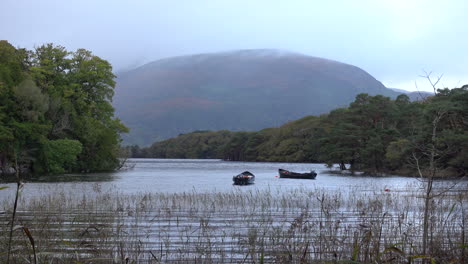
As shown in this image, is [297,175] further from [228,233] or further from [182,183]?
[228,233]

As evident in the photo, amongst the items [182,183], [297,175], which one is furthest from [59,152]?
[297,175]

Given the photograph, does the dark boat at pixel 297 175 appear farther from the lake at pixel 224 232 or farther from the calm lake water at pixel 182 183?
the lake at pixel 224 232

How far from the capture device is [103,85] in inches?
2685

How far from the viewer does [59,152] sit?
58.6m

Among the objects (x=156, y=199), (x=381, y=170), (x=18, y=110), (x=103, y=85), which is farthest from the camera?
(x=381, y=170)

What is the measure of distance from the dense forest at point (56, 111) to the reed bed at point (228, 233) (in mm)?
34690

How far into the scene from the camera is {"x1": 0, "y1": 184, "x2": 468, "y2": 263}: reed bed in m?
8.97

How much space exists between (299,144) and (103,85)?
83546mm

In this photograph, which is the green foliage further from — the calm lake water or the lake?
the lake

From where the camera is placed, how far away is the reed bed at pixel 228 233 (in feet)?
29.4

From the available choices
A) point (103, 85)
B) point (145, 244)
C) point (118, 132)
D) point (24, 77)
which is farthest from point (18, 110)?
point (145, 244)

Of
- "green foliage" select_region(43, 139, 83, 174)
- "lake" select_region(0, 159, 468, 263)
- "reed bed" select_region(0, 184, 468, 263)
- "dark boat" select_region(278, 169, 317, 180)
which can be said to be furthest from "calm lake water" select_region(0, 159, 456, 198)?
"reed bed" select_region(0, 184, 468, 263)

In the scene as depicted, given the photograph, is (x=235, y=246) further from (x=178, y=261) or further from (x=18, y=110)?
(x=18, y=110)

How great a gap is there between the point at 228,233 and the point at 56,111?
5245 cm
